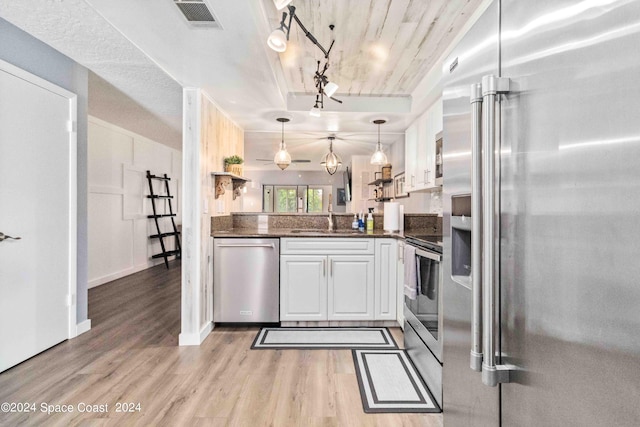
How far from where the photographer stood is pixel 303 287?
10.3 ft

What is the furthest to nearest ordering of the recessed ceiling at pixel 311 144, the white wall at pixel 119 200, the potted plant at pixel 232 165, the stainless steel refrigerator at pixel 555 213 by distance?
the recessed ceiling at pixel 311 144, the white wall at pixel 119 200, the potted plant at pixel 232 165, the stainless steel refrigerator at pixel 555 213

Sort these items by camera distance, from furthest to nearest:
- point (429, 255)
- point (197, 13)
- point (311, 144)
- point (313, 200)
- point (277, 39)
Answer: point (313, 200), point (311, 144), point (429, 255), point (197, 13), point (277, 39)

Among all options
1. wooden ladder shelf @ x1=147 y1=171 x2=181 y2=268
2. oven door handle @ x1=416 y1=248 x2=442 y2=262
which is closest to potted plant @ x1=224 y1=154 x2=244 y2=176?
oven door handle @ x1=416 y1=248 x2=442 y2=262

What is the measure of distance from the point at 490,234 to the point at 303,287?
8.27 feet

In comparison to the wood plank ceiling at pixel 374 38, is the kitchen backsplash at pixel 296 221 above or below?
below

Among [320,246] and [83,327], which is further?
[320,246]

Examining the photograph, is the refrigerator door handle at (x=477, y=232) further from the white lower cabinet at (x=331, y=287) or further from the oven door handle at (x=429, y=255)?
the white lower cabinet at (x=331, y=287)

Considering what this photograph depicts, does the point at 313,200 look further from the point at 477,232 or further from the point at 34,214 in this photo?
the point at 477,232

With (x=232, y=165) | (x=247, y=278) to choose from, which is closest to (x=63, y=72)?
(x=232, y=165)

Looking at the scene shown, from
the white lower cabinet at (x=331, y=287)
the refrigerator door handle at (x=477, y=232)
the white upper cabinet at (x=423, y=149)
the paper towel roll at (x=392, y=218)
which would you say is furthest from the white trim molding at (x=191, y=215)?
the refrigerator door handle at (x=477, y=232)

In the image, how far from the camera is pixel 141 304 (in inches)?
149

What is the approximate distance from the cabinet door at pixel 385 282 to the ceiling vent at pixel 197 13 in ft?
7.51

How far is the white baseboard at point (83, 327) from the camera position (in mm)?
2846

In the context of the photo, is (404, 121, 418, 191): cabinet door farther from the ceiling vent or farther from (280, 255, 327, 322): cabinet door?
the ceiling vent
